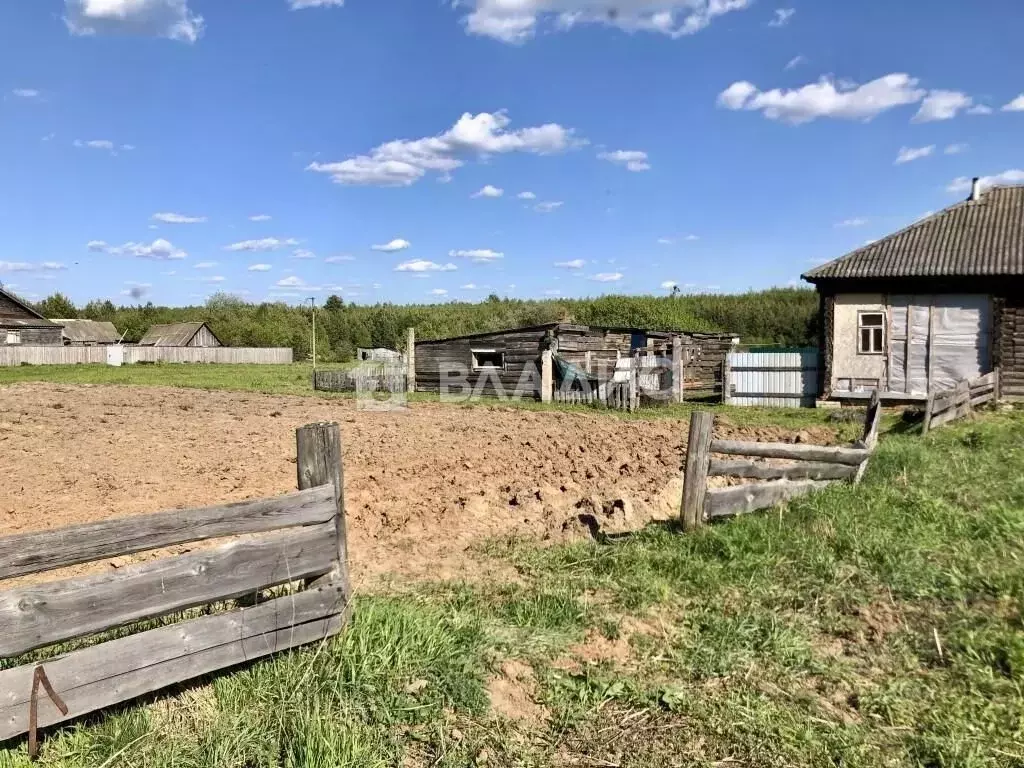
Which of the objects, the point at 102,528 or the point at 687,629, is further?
the point at 687,629

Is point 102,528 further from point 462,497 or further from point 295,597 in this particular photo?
point 462,497

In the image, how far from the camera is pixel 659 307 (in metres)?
47.8

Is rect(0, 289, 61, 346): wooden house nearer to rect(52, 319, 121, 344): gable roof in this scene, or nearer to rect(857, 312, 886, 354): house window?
rect(52, 319, 121, 344): gable roof

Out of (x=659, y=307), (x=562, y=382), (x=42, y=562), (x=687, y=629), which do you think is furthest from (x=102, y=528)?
(x=659, y=307)

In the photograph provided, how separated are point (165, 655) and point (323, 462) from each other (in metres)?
1.28

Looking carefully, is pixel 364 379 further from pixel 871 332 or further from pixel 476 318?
pixel 476 318

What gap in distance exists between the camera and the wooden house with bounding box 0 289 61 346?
46.3 m

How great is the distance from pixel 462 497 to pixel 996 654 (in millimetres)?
5462

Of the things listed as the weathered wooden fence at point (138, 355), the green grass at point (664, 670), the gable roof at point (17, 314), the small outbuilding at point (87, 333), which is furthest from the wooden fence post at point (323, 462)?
the small outbuilding at point (87, 333)

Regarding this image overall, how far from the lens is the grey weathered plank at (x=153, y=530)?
3113mm

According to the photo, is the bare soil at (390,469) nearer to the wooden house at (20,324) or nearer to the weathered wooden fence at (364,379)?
the weathered wooden fence at (364,379)

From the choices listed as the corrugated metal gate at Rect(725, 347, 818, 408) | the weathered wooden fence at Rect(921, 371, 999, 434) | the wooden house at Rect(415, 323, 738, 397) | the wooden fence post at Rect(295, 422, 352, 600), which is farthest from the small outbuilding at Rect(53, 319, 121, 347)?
the wooden fence post at Rect(295, 422, 352, 600)

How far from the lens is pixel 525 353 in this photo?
2417 cm

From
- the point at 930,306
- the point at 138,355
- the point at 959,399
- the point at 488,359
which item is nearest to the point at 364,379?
the point at 488,359
